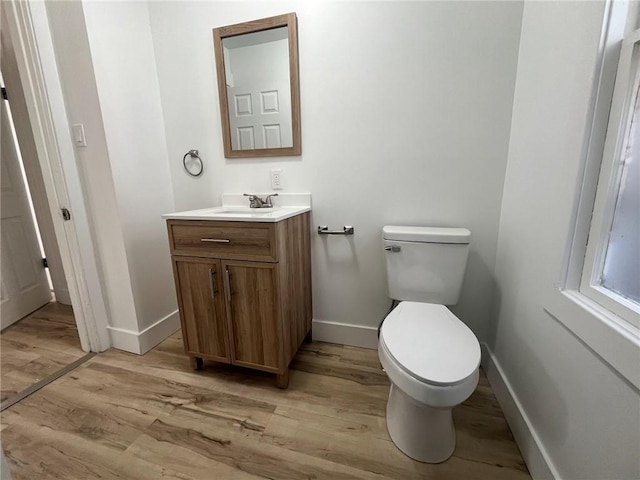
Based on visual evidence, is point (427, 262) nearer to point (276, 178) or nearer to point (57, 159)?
point (276, 178)

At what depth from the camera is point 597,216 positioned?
76 centimetres

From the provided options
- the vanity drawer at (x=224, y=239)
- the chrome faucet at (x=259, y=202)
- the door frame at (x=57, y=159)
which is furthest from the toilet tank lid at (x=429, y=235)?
the door frame at (x=57, y=159)

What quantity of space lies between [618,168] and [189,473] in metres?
1.66

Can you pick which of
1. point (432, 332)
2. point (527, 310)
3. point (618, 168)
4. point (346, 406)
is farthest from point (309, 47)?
point (346, 406)

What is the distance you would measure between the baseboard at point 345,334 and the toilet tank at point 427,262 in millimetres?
418

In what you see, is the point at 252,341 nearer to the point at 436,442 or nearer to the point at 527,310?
the point at 436,442

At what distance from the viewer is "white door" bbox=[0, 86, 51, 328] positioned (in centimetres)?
195

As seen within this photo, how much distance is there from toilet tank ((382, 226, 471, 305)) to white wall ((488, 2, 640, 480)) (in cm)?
23

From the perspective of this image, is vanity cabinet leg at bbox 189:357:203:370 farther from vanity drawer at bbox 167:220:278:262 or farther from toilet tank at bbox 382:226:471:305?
toilet tank at bbox 382:226:471:305

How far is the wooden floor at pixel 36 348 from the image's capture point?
4.71ft

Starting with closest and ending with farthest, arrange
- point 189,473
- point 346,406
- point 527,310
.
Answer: point 189,473, point 527,310, point 346,406

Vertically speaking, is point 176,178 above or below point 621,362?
above

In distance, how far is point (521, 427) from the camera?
1.01 metres

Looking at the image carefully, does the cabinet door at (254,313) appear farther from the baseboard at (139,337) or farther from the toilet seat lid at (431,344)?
the baseboard at (139,337)
